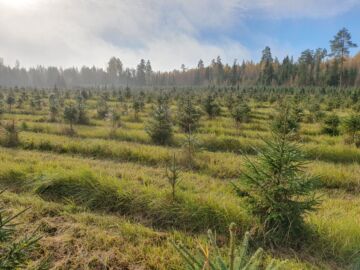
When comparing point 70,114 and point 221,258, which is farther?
point 70,114

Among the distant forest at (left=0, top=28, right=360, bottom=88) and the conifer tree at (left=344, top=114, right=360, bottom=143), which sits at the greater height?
the distant forest at (left=0, top=28, right=360, bottom=88)

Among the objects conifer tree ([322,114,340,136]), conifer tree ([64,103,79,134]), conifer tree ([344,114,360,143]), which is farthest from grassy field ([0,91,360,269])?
conifer tree ([64,103,79,134])

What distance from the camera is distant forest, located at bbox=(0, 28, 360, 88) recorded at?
6052 centimetres

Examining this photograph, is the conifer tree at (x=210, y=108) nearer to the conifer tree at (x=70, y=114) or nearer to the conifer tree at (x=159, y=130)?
the conifer tree at (x=159, y=130)

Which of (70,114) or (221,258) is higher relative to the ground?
(70,114)

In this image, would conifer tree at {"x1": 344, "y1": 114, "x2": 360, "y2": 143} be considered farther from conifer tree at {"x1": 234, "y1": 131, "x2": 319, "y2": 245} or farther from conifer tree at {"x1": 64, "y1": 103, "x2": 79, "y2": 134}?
conifer tree at {"x1": 64, "y1": 103, "x2": 79, "y2": 134}

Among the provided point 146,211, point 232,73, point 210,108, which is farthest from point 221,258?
point 232,73

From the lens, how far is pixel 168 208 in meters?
4.95

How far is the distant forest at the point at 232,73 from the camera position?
6052 cm

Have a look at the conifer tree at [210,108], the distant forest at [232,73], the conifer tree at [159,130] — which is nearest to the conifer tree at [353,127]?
the conifer tree at [159,130]

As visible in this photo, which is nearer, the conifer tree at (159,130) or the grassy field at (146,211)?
the grassy field at (146,211)

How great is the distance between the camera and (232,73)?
86.0 meters

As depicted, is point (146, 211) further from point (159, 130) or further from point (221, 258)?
point (159, 130)

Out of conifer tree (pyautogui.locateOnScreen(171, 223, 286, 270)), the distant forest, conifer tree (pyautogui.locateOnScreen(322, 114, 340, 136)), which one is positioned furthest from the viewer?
the distant forest
